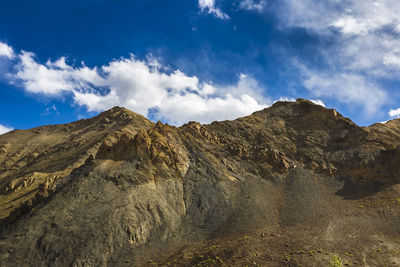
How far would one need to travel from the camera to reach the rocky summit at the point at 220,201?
28188mm

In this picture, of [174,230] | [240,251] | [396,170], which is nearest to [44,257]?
[174,230]

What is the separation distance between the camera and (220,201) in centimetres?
4153

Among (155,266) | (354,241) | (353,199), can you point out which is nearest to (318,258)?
(354,241)

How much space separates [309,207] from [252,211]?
986cm

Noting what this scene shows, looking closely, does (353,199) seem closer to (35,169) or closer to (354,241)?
(354,241)

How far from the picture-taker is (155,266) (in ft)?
91.0

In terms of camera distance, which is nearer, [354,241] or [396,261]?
[396,261]

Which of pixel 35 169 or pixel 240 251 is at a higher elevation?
pixel 35 169

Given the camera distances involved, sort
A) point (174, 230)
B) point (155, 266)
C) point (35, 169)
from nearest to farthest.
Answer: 1. point (155, 266)
2. point (174, 230)
3. point (35, 169)

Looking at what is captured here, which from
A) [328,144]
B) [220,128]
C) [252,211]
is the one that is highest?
[220,128]

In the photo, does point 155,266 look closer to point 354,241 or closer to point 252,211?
point 252,211

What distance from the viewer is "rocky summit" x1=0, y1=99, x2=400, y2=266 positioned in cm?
2819

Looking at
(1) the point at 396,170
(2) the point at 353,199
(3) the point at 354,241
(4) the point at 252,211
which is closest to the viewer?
(3) the point at 354,241

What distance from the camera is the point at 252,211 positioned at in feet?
130
